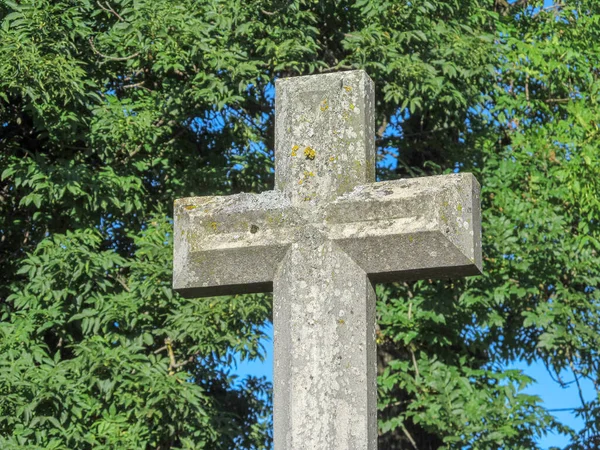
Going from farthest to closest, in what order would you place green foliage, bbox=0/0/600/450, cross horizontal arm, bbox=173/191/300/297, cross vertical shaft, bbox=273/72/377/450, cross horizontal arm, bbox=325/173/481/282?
green foliage, bbox=0/0/600/450
cross horizontal arm, bbox=173/191/300/297
cross horizontal arm, bbox=325/173/481/282
cross vertical shaft, bbox=273/72/377/450

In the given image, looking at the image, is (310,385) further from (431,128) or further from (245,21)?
(431,128)

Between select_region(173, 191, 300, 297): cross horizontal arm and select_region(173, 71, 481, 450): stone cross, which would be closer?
select_region(173, 71, 481, 450): stone cross

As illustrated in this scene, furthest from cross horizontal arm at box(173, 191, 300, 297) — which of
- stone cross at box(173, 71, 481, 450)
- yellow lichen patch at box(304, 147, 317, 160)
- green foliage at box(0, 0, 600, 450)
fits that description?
green foliage at box(0, 0, 600, 450)

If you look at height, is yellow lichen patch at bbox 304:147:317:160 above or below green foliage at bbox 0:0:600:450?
below

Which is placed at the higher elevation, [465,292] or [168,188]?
[168,188]

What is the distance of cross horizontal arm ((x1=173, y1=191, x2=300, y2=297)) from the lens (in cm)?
514

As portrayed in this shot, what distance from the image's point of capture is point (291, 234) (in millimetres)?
5109

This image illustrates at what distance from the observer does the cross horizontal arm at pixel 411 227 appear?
495cm

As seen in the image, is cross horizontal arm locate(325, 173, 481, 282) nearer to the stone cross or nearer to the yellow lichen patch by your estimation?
the stone cross

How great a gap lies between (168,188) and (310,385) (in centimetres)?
692

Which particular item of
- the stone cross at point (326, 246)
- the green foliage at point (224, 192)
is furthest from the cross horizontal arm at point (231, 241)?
the green foliage at point (224, 192)

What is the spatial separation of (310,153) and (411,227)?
1.70ft

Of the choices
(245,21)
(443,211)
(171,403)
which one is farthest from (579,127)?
(443,211)

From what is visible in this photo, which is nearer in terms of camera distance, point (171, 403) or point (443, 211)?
point (443, 211)
